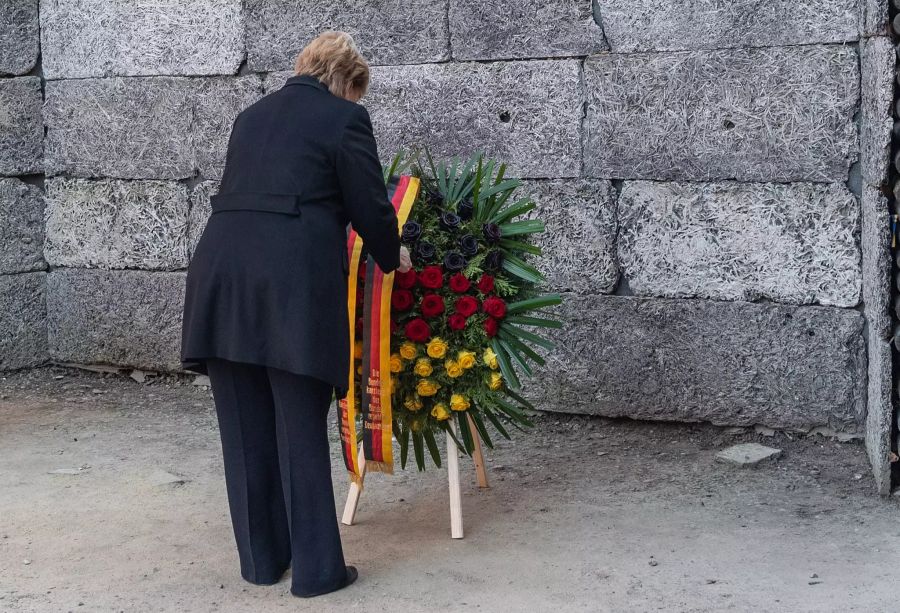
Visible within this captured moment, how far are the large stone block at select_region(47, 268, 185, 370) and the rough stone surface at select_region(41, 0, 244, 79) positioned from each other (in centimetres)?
120

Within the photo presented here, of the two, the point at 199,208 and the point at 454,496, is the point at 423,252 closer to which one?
the point at 454,496

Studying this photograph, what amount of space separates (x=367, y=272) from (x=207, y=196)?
278 cm

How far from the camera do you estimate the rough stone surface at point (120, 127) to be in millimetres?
6602

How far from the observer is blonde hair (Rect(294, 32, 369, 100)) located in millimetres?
3760

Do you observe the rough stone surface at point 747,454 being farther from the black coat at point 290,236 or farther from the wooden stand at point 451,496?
the black coat at point 290,236

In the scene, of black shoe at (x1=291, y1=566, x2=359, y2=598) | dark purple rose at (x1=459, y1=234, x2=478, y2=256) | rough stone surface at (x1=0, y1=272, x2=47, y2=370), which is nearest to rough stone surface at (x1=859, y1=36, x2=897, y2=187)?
dark purple rose at (x1=459, y1=234, x2=478, y2=256)

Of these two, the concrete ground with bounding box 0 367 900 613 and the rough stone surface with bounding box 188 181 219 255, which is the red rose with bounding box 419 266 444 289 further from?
the rough stone surface with bounding box 188 181 219 255

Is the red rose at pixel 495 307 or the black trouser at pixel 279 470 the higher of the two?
the red rose at pixel 495 307

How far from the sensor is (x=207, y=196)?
259 inches

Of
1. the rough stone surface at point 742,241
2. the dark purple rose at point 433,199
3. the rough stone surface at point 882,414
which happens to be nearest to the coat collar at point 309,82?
the dark purple rose at point 433,199

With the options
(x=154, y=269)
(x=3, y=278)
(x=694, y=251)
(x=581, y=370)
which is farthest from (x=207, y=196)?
(x=694, y=251)

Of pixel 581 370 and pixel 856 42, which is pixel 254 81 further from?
pixel 856 42

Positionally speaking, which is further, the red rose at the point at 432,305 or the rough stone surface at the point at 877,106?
the rough stone surface at the point at 877,106

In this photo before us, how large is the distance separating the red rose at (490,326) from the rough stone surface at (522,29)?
190 cm
